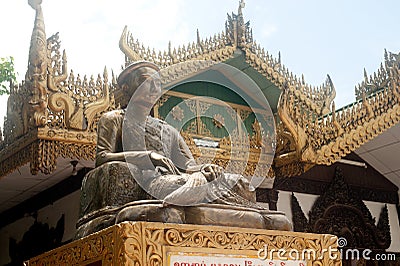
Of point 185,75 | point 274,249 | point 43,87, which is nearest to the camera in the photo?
point 274,249

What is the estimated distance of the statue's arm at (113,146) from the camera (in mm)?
3240

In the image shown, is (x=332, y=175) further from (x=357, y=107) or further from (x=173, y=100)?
(x=173, y=100)

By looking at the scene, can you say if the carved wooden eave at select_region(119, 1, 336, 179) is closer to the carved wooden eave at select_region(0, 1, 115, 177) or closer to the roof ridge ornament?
the roof ridge ornament

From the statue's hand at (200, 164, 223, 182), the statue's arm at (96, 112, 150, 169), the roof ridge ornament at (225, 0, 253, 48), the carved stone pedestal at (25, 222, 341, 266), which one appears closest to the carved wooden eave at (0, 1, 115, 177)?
the statue's arm at (96, 112, 150, 169)

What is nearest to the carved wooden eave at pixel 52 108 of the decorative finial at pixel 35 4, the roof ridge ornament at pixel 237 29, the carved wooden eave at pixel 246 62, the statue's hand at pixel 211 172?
the decorative finial at pixel 35 4

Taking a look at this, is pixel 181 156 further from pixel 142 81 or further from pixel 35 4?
pixel 35 4

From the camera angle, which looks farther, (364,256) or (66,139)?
(364,256)

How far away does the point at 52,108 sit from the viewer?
507cm

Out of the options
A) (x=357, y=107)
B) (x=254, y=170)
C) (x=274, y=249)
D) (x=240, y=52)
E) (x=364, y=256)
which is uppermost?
(x=240, y=52)

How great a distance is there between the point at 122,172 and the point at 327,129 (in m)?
3.67

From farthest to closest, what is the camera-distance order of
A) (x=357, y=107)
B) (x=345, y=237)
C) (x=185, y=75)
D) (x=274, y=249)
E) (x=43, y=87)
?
(x=345, y=237), (x=357, y=107), (x=185, y=75), (x=43, y=87), (x=274, y=249)

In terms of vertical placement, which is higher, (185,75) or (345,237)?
(185,75)

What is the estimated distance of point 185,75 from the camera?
6211mm

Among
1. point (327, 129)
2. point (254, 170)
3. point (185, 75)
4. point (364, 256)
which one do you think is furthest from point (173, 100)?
point (364, 256)
